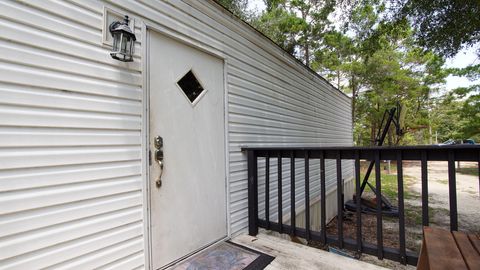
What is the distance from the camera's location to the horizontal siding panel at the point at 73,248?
4.58 feet

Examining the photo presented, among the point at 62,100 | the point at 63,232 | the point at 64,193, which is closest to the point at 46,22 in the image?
the point at 62,100

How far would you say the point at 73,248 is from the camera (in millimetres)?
1595

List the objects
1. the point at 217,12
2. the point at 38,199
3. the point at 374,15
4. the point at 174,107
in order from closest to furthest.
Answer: the point at 38,199
the point at 174,107
the point at 217,12
the point at 374,15

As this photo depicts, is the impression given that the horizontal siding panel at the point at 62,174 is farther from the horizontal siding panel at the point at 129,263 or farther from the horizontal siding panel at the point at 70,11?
the horizontal siding panel at the point at 70,11

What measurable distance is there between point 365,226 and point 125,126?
239 inches

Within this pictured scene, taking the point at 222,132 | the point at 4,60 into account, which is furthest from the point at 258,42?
the point at 4,60

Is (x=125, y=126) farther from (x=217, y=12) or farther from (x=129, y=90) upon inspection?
(x=217, y=12)

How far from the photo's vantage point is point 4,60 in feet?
4.44

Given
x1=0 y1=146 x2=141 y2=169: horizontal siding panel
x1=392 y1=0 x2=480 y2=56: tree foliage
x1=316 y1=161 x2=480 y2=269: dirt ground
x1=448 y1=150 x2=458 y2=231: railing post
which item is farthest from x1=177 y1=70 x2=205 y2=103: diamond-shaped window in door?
x1=392 y1=0 x2=480 y2=56: tree foliage

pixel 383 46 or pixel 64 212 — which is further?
pixel 383 46

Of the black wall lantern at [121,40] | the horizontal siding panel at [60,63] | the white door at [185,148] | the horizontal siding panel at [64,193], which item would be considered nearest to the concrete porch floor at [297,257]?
the white door at [185,148]

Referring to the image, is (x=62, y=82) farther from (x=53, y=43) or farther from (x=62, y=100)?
(x=53, y=43)

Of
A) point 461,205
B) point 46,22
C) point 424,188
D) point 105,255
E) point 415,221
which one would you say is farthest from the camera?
point 461,205

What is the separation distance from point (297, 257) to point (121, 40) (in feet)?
7.74
